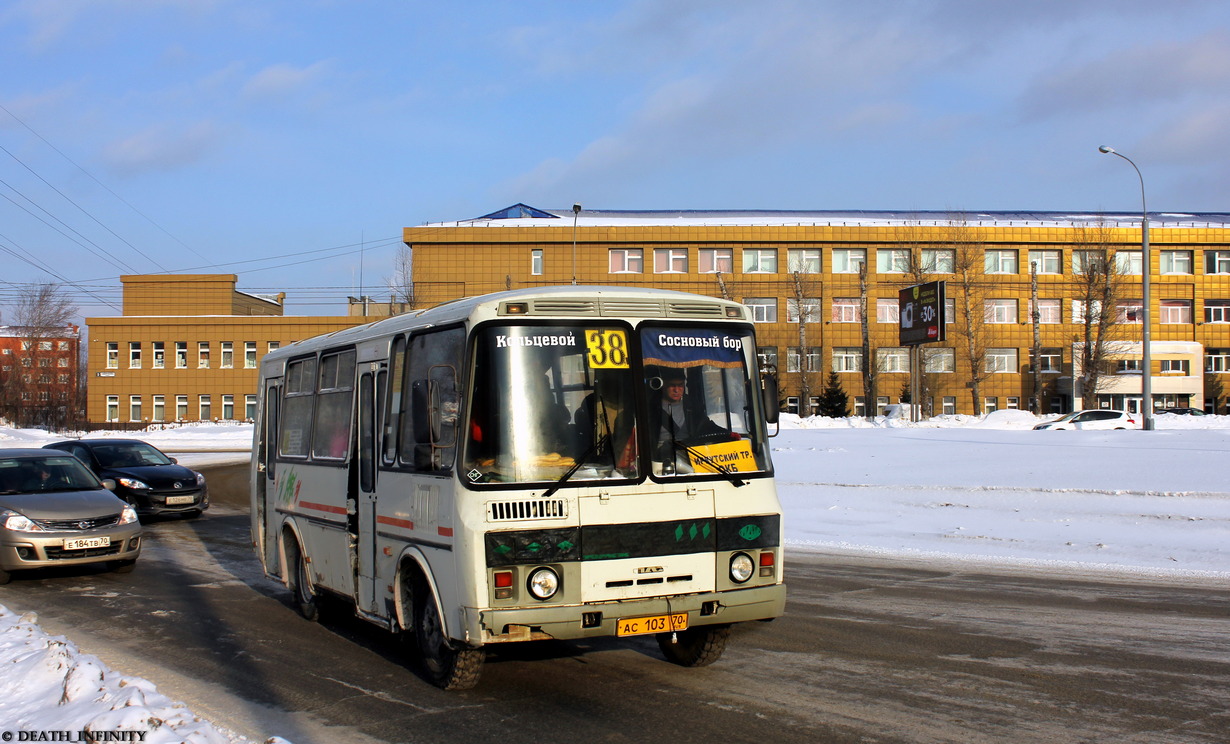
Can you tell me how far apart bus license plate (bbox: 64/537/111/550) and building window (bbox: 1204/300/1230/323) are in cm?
8162

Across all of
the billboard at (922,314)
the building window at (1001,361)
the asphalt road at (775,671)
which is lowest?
the asphalt road at (775,671)

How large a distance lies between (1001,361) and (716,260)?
73.2 feet

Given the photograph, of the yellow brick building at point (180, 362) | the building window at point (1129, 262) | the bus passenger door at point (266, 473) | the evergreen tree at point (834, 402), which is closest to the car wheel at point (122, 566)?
the bus passenger door at point (266, 473)

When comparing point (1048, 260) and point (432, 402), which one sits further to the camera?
point (1048, 260)

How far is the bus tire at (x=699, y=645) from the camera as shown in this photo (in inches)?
299

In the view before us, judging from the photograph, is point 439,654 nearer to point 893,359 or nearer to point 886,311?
point 893,359

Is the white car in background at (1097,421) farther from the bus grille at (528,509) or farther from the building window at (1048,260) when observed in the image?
the bus grille at (528,509)

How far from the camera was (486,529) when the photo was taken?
648 cm

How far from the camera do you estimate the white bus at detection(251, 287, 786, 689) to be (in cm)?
657

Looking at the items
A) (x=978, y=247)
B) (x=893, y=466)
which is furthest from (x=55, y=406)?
(x=893, y=466)

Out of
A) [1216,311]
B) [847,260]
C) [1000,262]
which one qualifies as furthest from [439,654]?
[1216,311]

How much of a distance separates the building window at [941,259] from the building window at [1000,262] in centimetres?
353

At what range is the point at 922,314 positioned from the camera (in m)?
52.2

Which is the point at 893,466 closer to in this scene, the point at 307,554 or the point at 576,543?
the point at 307,554
